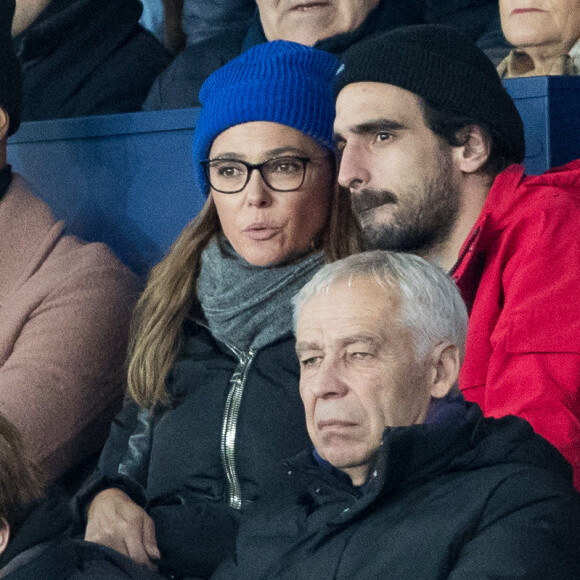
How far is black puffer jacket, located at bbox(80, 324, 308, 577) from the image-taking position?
253 centimetres

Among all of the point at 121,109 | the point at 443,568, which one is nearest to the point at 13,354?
the point at 121,109

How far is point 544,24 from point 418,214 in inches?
30.9

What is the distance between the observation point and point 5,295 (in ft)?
10.7

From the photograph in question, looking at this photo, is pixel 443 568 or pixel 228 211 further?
pixel 228 211

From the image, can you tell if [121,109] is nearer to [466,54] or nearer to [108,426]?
[108,426]

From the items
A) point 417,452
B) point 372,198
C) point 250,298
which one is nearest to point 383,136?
point 372,198

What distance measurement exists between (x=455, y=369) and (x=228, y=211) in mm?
937

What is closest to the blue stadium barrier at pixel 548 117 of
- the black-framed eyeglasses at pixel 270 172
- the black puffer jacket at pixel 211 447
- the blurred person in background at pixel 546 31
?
the blurred person in background at pixel 546 31

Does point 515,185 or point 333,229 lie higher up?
point 515,185

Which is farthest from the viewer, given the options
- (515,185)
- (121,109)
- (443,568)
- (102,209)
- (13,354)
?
(121,109)

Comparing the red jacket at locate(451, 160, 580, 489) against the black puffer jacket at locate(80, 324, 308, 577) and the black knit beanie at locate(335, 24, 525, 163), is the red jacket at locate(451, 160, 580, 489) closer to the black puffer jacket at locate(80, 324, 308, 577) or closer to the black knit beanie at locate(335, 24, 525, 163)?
the black knit beanie at locate(335, 24, 525, 163)

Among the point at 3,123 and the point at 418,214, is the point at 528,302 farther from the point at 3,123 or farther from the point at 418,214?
the point at 3,123

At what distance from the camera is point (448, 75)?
2604 mm

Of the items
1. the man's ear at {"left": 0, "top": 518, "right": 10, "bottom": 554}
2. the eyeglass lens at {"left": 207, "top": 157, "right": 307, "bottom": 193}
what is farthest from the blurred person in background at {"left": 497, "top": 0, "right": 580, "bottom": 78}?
the man's ear at {"left": 0, "top": 518, "right": 10, "bottom": 554}
